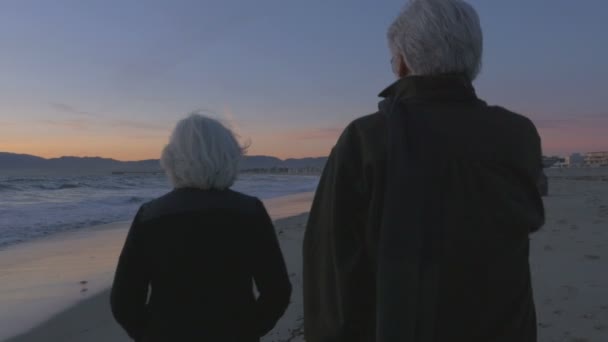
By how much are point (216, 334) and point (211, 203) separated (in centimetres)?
54

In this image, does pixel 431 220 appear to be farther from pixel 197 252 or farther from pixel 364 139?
pixel 197 252

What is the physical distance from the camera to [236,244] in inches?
81.5

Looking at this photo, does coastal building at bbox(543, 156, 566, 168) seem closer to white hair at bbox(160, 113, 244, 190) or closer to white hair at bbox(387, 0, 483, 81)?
white hair at bbox(387, 0, 483, 81)

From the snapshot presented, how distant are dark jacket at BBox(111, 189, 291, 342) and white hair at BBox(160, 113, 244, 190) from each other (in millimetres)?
55

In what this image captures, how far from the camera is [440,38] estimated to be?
4.67ft

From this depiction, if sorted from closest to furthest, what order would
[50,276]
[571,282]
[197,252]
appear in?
1. [197,252]
2. [571,282]
3. [50,276]

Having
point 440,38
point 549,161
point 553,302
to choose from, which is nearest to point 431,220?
point 440,38

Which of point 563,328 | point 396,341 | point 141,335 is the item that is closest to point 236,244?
point 141,335

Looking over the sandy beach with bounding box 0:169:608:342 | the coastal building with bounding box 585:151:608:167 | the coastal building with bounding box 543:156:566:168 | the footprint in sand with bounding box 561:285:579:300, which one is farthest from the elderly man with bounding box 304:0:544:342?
the coastal building with bounding box 585:151:608:167

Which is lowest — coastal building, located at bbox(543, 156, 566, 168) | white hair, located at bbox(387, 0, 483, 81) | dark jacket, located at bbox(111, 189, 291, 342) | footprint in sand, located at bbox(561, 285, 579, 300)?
footprint in sand, located at bbox(561, 285, 579, 300)

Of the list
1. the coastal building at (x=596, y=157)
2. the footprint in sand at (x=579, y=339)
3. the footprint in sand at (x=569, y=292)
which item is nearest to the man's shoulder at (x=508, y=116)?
the footprint in sand at (x=579, y=339)

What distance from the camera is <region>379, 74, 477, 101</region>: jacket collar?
53.1 inches

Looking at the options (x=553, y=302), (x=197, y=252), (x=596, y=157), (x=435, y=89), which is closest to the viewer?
(x=435, y=89)

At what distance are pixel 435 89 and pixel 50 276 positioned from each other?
7351 mm
